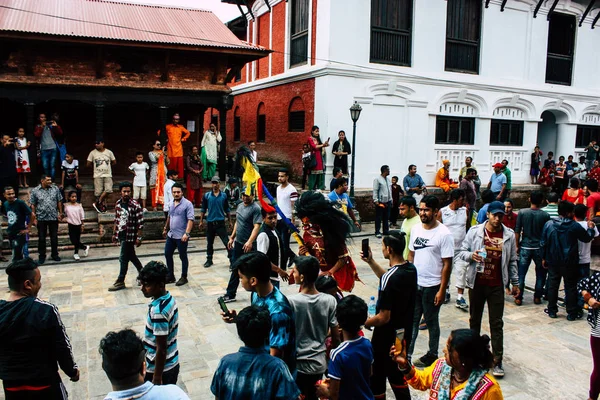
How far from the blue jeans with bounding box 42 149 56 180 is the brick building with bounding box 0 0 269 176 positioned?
83 centimetres

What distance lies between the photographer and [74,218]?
10.6 metres

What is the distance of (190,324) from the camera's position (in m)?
7.27

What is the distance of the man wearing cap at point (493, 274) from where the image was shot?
5664 mm

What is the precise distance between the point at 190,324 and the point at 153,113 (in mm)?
11541

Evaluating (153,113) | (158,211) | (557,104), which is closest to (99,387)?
(158,211)

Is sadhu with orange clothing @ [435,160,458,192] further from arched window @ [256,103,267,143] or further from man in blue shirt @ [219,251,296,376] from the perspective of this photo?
man in blue shirt @ [219,251,296,376]

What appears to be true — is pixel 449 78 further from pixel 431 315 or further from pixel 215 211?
pixel 431 315

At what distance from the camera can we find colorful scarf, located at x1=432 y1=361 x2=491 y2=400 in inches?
117

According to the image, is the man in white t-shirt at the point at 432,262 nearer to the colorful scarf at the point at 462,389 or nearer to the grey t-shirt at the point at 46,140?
the colorful scarf at the point at 462,389

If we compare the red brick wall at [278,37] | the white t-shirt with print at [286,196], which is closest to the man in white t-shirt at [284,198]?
the white t-shirt with print at [286,196]

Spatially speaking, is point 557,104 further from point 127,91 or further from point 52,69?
point 52,69

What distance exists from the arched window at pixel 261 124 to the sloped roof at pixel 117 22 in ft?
15.5

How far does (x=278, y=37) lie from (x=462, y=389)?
17.8 meters

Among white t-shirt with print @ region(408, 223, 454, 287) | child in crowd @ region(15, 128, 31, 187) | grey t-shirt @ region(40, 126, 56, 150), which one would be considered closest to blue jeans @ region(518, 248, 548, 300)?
white t-shirt with print @ region(408, 223, 454, 287)
